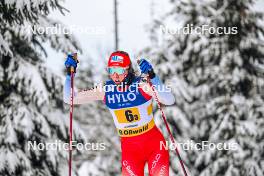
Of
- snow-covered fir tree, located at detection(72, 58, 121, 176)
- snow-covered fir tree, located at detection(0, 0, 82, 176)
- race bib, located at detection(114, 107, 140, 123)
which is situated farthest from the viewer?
snow-covered fir tree, located at detection(72, 58, 121, 176)

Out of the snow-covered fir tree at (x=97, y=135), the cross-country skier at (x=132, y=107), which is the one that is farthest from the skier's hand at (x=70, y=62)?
the snow-covered fir tree at (x=97, y=135)

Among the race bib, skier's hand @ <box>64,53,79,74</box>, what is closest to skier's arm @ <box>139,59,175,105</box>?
the race bib

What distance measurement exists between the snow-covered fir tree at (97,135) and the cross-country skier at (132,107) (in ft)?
25.7

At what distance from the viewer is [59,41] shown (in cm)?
897

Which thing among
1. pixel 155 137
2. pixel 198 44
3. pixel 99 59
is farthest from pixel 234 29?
pixel 99 59

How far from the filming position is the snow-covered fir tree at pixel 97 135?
766 inches

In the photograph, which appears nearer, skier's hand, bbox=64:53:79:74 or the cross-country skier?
the cross-country skier

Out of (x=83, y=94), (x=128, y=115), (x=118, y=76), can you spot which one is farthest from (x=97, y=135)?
(x=118, y=76)

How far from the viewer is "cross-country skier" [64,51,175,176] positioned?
4.89 m

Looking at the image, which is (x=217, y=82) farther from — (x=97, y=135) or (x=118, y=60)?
(x=118, y=60)

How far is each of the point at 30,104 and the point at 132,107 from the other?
13.8 ft

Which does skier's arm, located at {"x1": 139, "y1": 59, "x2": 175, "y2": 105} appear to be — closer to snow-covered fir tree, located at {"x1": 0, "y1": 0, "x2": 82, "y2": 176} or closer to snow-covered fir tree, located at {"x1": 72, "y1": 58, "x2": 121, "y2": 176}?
snow-covered fir tree, located at {"x1": 0, "y1": 0, "x2": 82, "y2": 176}

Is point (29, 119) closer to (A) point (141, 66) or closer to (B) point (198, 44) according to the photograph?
(A) point (141, 66)

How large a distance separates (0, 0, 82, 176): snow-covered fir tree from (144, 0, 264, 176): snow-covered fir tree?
236 inches
